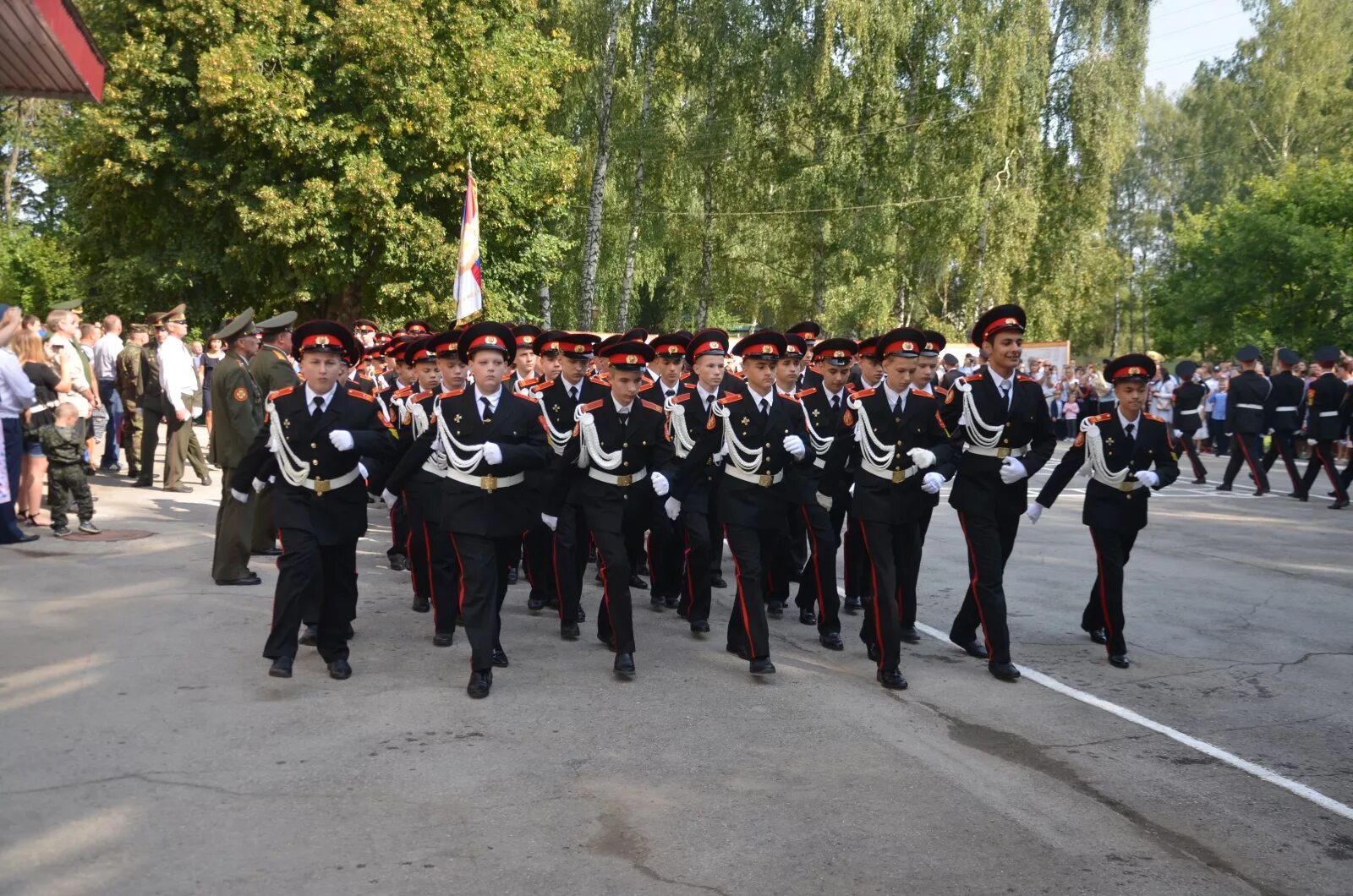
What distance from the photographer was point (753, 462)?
310 inches

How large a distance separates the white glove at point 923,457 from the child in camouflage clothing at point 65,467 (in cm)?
821

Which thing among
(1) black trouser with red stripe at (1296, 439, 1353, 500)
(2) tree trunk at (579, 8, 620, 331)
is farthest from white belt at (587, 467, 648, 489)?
(2) tree trunk at (579, 8, 620, 331)

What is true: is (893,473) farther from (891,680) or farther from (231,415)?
(231,415)

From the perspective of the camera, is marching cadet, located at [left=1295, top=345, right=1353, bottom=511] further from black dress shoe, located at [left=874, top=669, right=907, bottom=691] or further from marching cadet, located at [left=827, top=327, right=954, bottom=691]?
black dress shoe, located at [left=874, top=669, right=907, bottom=691]

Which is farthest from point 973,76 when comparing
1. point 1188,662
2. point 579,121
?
point 1188,662

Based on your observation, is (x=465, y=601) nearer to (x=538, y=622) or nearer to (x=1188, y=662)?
(x=538, y=622)

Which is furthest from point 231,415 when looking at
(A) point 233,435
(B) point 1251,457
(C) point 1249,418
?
(B) point 1251,457

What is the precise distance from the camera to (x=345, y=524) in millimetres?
7262

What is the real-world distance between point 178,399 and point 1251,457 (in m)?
15.7

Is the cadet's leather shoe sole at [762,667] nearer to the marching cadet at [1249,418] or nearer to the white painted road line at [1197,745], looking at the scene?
the white painted road line at [1197,745]

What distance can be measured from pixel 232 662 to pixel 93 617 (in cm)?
168

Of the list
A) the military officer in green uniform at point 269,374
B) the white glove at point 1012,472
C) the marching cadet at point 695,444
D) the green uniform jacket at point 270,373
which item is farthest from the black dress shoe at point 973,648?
the green uniform jacket at point 270,373

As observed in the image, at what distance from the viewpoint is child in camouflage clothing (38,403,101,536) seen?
11625 mm

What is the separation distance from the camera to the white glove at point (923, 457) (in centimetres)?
764
